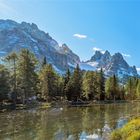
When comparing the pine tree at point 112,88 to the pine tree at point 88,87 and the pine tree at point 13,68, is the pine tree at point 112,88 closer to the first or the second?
the pine tree at point 88,87

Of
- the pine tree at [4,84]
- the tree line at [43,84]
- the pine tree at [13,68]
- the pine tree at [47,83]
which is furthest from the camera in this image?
the pine tree at [47,83]

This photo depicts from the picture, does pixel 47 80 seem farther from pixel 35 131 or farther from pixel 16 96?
pixel 35 131

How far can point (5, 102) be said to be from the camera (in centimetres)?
8344

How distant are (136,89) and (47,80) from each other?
7218cm

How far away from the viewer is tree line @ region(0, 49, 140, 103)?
83375 mm

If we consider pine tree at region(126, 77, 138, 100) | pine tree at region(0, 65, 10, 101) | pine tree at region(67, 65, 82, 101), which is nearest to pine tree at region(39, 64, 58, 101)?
pine tree at region(67, 65, 82, 101)

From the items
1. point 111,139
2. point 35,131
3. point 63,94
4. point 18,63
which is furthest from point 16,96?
point 111,139

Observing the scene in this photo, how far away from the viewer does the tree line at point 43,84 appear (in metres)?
83.4

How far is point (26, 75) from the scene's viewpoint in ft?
279

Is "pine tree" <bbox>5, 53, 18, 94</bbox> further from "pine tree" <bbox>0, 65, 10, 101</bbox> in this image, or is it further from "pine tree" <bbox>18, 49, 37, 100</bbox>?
"pine tree" <bbox>0, 65, 10, 101</bbox>

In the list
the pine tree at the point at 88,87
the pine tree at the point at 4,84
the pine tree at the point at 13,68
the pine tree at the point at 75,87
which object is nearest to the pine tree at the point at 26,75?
the pine tree at the point at 13,68

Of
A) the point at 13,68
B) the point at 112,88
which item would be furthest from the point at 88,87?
the point at 13,68

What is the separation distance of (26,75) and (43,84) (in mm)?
19863

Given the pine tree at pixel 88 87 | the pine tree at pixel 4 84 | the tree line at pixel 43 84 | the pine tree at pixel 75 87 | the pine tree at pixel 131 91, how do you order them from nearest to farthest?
the pine tree at pixel 4 84 → the tree line at pixel 43 84 → the pine tree at pixel 75 87 → the pine tree at pixel 88 87 → the pine tree at pixel 131 91
